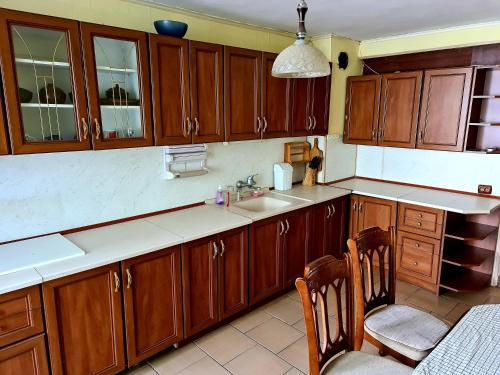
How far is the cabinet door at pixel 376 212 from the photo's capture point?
3295 mm

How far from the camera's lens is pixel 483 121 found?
123 inches

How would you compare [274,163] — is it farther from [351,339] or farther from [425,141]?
[351,339]

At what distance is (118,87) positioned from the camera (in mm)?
2068

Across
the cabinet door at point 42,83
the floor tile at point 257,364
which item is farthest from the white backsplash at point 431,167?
the cabinet door at point 42,83

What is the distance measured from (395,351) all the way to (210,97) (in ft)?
6.37

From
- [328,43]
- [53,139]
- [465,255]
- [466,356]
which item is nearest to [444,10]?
[328,43]

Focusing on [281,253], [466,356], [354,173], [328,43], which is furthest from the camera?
[354,173]

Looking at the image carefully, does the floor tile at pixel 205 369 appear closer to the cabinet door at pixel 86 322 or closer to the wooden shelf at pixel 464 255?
the cabinet door at pixel 86 322

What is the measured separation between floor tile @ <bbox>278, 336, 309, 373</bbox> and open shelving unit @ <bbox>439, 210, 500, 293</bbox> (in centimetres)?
147

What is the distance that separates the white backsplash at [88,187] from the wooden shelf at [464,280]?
2155mm

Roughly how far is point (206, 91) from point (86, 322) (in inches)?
63.5

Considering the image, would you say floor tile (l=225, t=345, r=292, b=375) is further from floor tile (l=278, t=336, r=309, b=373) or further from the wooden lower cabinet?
the wooden lower cabinet

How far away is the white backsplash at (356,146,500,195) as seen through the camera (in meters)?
3.19

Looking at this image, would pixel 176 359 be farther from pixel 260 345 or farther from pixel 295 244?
pixel 295 244
